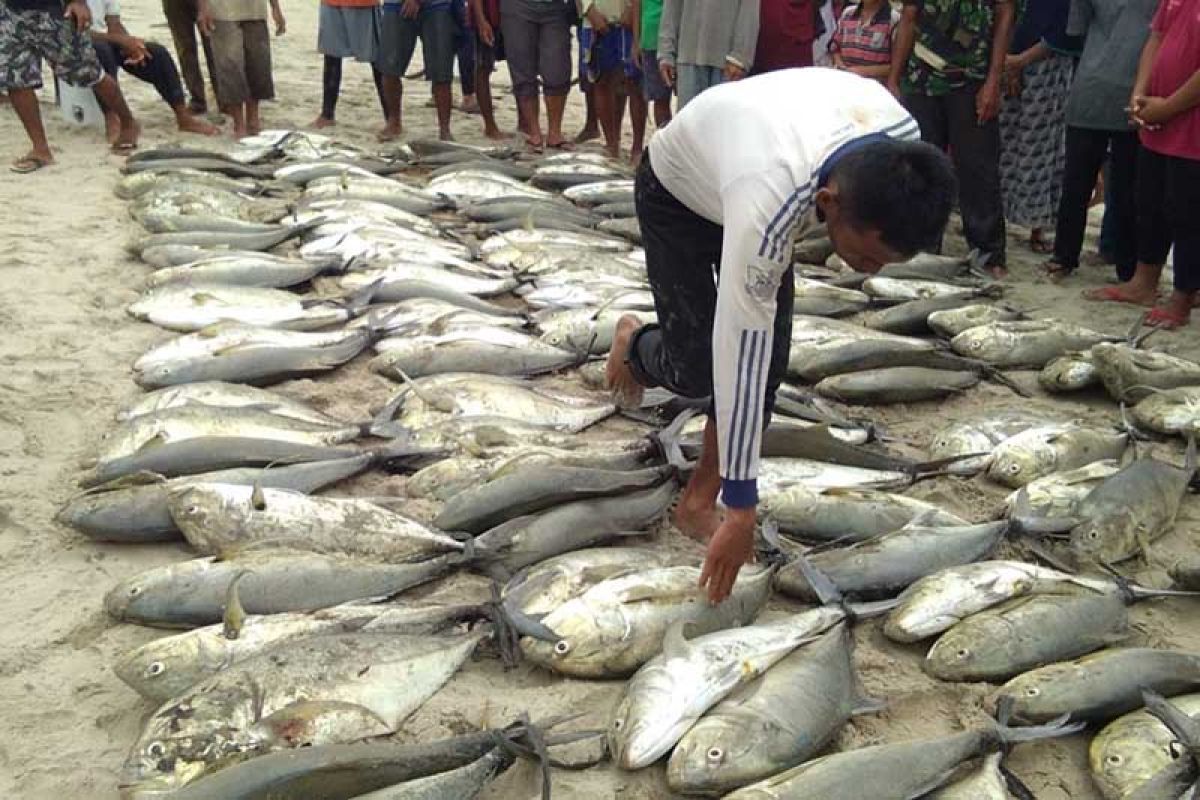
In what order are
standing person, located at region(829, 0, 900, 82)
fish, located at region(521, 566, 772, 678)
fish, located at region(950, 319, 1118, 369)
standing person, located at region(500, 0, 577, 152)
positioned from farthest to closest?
standing person, located at region(500, 0, 577, 152) → standing person, located at region(829, 0, 900, 82) → fish, located at region(950, 319, 1118, 369) → fish, located at region(521, 566, 772, 678)

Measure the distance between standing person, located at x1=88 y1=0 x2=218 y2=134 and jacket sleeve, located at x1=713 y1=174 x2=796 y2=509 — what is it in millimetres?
7164

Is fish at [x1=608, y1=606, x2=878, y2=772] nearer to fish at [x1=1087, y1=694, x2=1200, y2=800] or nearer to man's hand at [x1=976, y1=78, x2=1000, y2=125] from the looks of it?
fish at [x1=1087, y1=694, x2=1200, y2=800]

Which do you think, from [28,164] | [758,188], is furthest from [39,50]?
[758,188]

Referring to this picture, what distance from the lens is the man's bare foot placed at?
387 centimetres

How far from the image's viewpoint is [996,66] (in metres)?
6.05

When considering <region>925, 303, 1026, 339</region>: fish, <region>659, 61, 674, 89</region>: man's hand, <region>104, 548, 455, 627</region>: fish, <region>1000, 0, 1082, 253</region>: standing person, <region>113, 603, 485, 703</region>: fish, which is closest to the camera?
<region>113, 603, 485, 703</region>: fish

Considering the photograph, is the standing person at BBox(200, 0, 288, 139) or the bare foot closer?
the bare foot

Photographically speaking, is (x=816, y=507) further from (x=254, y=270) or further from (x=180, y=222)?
(x=180, y=222)

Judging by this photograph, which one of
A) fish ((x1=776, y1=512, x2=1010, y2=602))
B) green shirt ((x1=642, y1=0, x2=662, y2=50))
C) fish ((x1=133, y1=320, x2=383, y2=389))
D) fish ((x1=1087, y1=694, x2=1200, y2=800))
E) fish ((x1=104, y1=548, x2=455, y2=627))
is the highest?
green shirt ((x1=642, y1=0, x2=662, y2=50))

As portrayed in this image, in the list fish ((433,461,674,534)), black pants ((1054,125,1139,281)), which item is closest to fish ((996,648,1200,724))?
fish ((433,461,674,534))

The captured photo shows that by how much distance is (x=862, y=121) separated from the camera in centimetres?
248

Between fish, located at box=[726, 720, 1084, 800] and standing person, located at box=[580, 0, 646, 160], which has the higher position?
standing person, located at box=[580, 0, 646, 160]

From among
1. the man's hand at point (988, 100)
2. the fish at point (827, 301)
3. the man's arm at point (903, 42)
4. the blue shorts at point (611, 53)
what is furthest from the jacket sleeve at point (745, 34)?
the blue shorts at point (611, 53)

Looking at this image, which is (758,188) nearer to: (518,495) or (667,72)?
(518,495)
